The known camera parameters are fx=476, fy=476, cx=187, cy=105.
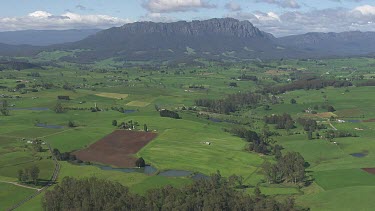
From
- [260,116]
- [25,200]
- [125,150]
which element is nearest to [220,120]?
[260,116]

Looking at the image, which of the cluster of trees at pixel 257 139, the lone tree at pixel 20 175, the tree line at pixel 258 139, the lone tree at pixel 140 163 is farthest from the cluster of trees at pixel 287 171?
the lone tree at pixel 20 175

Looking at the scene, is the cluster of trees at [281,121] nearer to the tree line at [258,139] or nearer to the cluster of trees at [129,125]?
the tree line at [258,139]

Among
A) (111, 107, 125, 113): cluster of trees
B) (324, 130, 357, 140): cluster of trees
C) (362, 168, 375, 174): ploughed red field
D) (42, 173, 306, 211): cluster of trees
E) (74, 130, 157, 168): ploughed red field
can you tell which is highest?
(42, 173, 306, 211): cluster of trees

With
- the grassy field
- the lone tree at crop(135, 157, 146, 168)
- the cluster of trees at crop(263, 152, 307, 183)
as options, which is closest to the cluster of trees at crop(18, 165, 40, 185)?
the grassy field

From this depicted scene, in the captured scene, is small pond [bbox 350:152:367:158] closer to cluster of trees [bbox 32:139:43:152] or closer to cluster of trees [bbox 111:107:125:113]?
cluster of trees [bbox 32:139:43:152]

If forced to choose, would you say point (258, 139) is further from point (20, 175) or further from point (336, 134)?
point (20, 175)
